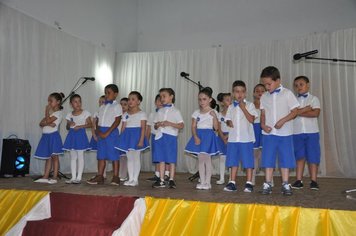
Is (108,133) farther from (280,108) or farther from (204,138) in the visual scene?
(280,108)

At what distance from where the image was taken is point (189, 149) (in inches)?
146

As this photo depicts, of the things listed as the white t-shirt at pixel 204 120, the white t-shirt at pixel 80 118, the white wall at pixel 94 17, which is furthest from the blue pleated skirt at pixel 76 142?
the white wall at pixel 94 17

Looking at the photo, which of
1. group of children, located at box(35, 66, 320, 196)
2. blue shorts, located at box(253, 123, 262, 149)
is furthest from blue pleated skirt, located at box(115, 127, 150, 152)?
blue shorts, located at box(253, 123, 262, 149)

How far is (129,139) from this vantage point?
3.99 metres

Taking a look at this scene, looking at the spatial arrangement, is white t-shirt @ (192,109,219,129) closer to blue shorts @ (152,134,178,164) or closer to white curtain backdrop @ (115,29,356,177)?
blue shorts @ (152,134,178,164)

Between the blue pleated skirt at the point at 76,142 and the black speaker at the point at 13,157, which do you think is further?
the black speaker at the point at 13,157

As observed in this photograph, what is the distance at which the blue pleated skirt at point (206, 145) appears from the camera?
12.0 ft

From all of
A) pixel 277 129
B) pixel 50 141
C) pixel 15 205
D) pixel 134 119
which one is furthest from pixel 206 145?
pixel 50 141

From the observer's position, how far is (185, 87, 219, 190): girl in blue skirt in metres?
A: 3.68

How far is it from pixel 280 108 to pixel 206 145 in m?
0.93

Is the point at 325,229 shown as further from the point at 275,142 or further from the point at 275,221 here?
the point at 275,142

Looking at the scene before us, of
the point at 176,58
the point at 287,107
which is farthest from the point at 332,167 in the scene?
the point at 176,58

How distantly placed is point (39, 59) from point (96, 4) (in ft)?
6.86

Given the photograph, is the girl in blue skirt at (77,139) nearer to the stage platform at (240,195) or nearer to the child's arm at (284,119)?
the stage platform at (240,195)
